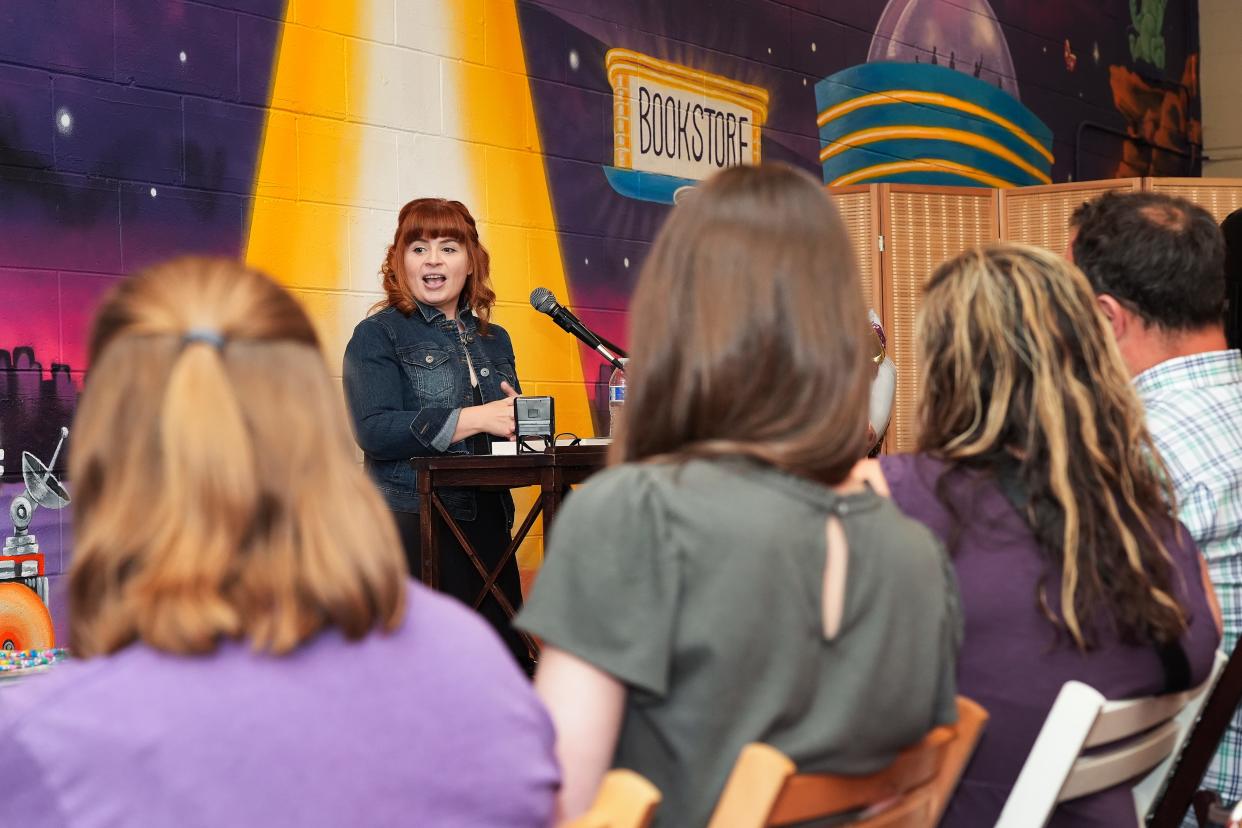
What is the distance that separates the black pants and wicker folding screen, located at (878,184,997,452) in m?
2.57

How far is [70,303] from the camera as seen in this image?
2.93 meters

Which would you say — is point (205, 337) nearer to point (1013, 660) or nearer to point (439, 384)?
point (1013, 660)

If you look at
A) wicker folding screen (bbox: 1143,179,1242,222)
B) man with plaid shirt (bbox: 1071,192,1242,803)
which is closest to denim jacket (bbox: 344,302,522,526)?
man with plaid shirt (bbox: 1071,192,1242,803)

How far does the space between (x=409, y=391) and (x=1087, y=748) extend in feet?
6.91

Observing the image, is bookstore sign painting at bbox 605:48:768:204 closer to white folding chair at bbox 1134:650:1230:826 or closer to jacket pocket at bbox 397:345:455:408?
jacket pocket at bbox 397:345:455:408

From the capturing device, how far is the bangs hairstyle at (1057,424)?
4.45 ft

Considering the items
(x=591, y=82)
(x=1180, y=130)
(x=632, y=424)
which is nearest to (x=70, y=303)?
(x=591, y=82)

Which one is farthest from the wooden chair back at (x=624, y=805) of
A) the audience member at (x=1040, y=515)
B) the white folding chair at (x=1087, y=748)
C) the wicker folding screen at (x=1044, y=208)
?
the wicker folding screen at (x=1044, y=208)

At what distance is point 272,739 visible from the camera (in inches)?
Result: 31.2

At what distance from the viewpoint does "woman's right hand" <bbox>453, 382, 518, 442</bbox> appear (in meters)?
2.93

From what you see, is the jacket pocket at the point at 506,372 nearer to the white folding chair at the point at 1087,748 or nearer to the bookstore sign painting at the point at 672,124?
the bookstore sign painting at the point at 672,124

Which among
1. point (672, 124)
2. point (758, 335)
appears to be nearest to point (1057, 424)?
point (758, 335)

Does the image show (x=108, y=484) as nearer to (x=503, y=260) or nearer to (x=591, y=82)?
(x=503, y=260)

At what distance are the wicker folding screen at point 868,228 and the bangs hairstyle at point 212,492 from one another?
15.2ft
